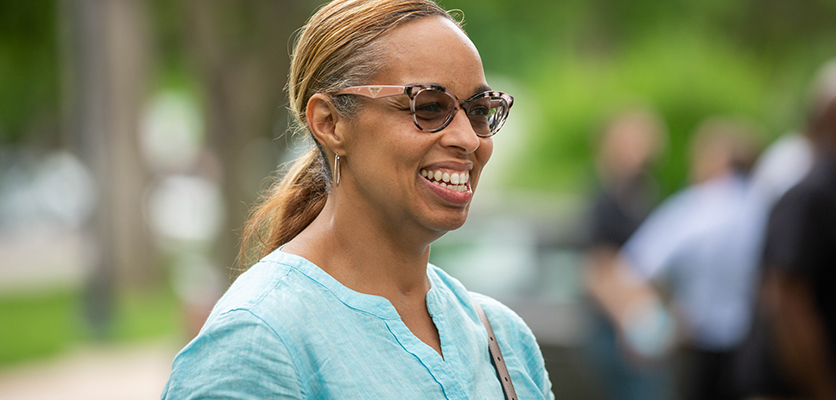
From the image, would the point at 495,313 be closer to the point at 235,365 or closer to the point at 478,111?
the point at 478,111

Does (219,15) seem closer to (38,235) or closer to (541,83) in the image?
(541,83)

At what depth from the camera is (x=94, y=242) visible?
12.2 m

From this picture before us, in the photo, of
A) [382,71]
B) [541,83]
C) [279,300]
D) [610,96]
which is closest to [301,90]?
[382,71]

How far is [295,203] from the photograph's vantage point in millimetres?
2258

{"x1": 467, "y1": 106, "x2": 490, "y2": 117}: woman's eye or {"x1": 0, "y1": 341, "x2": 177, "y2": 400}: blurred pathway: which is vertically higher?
{"x1": 467, "y1": 106, "x2": 490, "y2": 117}: woman's eye

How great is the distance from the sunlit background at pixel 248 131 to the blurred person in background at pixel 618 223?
0.18m

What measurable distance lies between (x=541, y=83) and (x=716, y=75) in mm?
3800

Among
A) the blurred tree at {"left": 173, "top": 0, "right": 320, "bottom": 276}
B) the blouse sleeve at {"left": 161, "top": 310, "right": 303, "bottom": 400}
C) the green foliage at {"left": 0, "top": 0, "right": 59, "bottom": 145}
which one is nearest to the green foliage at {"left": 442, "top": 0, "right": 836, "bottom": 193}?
the blurred tree at {"left": 173, "top": 0, "right": 320, "bottom": 276}

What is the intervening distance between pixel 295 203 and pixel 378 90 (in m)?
0.49

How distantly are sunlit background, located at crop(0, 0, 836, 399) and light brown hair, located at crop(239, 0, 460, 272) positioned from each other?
279 centimetres

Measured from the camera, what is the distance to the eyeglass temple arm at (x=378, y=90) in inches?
74.9

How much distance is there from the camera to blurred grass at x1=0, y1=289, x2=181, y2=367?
10906mm

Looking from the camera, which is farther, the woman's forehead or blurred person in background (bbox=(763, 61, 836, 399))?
blurred person in background (bbox=(763, 61, 836, 399))

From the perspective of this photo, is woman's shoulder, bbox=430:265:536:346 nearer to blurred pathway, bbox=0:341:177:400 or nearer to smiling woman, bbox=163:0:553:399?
smiling woman, bbox=163:0:553:399
